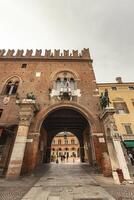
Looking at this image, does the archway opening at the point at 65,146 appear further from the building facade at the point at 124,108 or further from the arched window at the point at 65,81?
the arched window at the point at 65,81

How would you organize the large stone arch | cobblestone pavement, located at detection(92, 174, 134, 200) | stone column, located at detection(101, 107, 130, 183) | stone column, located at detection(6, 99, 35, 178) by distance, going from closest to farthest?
cobblestone pavement, located at detection(92, 174, 134, 200), stone column, located at detection(101, 107, 130, 183), stone column, located at detection(6, 99, 35, 178), the large stone arch

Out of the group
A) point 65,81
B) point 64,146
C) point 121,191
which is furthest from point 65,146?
point 121,191

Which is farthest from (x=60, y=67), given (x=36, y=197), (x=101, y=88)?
(x=36, y=197)

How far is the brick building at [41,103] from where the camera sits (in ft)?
32.3

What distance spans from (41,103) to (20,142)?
435cm

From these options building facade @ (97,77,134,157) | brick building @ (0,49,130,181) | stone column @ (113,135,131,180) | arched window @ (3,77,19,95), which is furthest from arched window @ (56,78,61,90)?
building facade @ (97,77,134,157)

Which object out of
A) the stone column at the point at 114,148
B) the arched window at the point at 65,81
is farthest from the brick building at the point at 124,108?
the stone column at the point at 114,148

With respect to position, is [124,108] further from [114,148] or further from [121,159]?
[121,159]

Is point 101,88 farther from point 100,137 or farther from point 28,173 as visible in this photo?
point 28,173

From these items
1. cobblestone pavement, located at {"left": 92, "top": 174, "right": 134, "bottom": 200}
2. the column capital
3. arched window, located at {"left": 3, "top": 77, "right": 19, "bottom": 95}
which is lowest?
cobblestone pavement, located at {"left": 92, "top": 174, "right": 134, "bottom": 200}

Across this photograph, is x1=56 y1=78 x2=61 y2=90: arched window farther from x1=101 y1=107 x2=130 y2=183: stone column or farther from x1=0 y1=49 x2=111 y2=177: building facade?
x1=101 y1=107 x2=130 y2=183: stone column

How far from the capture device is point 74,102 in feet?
41.2

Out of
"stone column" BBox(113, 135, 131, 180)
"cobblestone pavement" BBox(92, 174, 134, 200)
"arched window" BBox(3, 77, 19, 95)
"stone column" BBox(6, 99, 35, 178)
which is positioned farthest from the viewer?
"arched window" BBox(3, 77, 19, 95)

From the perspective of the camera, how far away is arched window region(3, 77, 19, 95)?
13.5 meters
